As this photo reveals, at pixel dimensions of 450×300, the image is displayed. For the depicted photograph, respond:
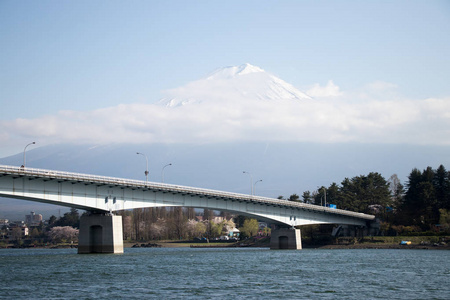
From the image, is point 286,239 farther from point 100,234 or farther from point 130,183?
point 100,234

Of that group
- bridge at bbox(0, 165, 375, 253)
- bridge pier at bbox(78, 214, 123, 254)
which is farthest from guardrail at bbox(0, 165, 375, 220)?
bridge pier at bbox(78, 214, 123, 254)

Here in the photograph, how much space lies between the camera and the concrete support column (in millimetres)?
132250

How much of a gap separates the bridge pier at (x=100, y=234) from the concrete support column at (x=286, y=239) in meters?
50.4

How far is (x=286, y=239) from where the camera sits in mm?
133750

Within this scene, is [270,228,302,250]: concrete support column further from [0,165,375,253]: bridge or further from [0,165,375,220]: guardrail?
[0,165,375,253]: bridge

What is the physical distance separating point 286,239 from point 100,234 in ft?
177

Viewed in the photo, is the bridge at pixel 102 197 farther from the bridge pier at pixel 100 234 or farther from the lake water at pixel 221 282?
the lake water at pixel 221 282

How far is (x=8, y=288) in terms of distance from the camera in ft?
160

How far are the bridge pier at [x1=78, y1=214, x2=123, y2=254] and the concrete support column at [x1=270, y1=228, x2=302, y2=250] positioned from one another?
165 feet

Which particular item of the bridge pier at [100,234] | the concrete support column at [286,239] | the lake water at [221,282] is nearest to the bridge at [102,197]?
the bridge pier at [100,234]

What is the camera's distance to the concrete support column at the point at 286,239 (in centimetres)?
13225

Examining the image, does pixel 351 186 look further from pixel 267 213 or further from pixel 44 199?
pixel 44 199

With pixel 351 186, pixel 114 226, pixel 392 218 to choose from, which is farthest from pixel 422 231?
pixel 114 226

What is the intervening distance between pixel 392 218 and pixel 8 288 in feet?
410
